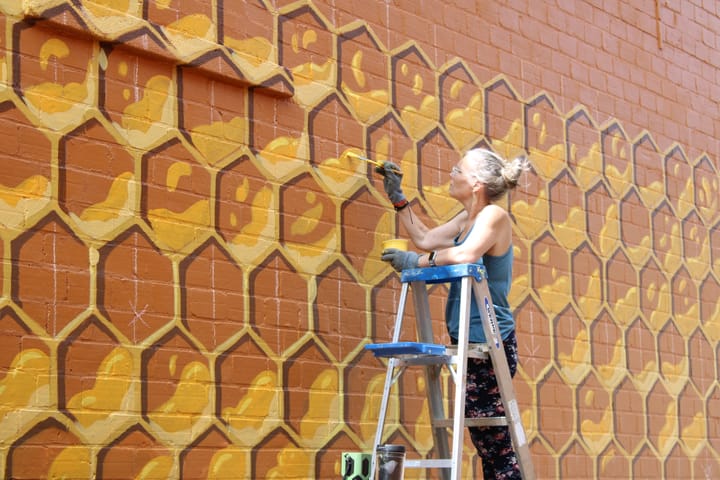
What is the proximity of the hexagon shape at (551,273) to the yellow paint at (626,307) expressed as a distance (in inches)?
23.7

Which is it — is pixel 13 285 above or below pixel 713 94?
below

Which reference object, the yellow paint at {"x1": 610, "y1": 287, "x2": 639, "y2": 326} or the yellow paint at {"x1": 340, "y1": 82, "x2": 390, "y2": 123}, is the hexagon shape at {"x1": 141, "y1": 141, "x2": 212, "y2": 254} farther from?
the yellow paint at {"x1": 610, "y1": 287, "x2": 639, "y2": 326}

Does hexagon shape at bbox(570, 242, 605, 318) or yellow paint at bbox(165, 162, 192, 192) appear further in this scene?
hexagon shape at bbox(570, 242, 605, 318)

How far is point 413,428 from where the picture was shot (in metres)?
6.35

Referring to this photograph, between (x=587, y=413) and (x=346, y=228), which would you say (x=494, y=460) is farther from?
(x=587, y=413)

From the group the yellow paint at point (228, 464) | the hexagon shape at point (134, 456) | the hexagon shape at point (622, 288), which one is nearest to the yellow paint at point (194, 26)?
the hexagon shape at point (134, 456)

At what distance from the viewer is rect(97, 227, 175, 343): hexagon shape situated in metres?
4.95

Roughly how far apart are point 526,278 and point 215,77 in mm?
2676

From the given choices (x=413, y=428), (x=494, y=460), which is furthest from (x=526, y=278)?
(x=494, y=460)

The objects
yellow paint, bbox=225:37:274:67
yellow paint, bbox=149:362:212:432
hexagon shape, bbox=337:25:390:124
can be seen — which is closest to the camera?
yellow paint, bbox=149:362:212:432

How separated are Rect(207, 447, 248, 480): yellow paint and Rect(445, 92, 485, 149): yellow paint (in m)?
2.50

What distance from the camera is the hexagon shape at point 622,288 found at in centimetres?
798

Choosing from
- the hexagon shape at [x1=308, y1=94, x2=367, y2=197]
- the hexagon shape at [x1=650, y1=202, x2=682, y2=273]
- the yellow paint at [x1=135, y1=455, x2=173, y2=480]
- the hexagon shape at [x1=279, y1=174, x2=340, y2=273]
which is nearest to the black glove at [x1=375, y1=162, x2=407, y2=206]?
the hexagon shape at [x1=308, y1=94, x2=367, y2=197]

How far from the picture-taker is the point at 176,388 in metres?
5.14
